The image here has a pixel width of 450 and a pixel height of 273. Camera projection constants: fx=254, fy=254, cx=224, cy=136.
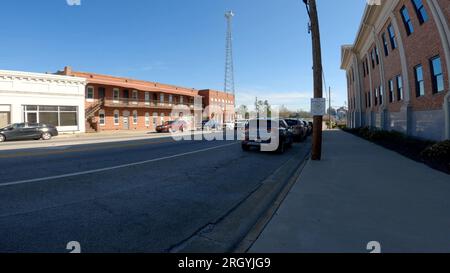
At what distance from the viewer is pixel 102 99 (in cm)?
3481

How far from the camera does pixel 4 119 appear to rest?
24766 mm

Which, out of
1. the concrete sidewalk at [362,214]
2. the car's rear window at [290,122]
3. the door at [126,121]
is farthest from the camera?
the door at [126,121]

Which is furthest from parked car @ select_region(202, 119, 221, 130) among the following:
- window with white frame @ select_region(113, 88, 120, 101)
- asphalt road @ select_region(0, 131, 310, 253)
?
asphalt road @ select_region(0, 131, 310, 253)

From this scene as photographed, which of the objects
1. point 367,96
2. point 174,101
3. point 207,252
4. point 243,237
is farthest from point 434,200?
point 174,101

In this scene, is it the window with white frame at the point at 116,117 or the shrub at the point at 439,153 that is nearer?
the shrub at the point at 439,153

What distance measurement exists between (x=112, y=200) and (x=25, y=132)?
67.2 ft

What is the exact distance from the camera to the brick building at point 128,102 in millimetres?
33844

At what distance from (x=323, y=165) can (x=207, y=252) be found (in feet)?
22.5

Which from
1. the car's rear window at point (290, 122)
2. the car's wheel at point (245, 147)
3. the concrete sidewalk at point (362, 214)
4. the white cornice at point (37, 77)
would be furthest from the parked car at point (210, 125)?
the concrete sidewalk at point (362, 214)

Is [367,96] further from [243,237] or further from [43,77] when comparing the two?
[43,77]

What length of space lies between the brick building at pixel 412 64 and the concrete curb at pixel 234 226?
9597mm

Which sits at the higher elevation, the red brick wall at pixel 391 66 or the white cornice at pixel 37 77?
the white cornice at pixel 37 77

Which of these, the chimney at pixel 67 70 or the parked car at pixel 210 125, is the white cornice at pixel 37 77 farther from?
the parked car at pixel 210 125

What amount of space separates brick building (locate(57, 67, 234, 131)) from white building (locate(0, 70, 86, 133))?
10.0 feet
